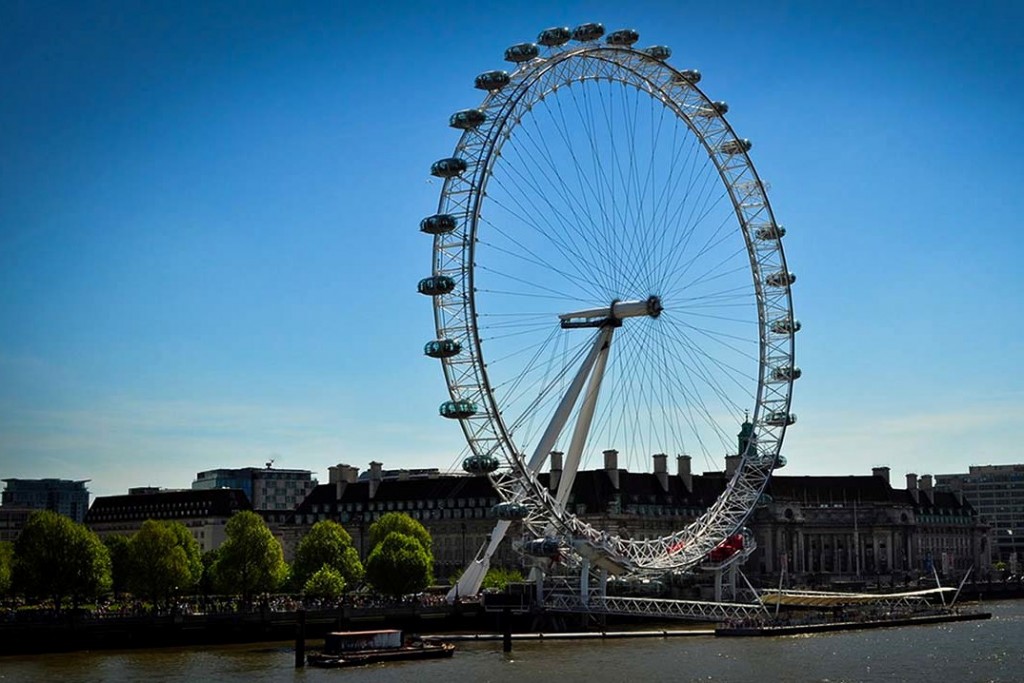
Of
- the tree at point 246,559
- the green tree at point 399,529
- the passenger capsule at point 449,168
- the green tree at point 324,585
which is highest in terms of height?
the passenger capsule at point 449,168

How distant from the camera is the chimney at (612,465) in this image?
137 meters

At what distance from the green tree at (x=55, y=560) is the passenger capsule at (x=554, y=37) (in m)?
37.4

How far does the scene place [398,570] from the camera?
3725 inches

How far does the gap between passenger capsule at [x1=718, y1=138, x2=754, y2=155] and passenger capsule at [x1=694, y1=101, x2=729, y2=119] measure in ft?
6.03

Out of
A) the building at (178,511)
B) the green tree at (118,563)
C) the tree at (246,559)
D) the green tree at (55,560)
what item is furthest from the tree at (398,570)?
the building at (178,511)

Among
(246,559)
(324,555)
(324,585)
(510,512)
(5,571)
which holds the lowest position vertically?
(324,585)

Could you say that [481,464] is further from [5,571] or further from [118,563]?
[118,563]

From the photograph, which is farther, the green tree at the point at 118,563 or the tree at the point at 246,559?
the green tree at the point at 118,563

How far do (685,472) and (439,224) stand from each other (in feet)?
247

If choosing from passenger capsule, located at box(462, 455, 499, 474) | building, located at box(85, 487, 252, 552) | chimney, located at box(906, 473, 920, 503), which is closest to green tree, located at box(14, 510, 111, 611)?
passenger capsule, located at box(462, 455, 499, 474)

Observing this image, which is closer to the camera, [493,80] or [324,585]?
[493,80]

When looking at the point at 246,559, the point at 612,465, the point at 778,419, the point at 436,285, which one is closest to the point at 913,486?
the point at 612,465

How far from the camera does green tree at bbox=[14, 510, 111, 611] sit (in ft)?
277

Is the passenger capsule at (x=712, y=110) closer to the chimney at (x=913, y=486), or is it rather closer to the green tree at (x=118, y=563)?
the green tree at (x=118, y=563)
